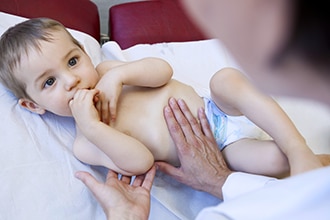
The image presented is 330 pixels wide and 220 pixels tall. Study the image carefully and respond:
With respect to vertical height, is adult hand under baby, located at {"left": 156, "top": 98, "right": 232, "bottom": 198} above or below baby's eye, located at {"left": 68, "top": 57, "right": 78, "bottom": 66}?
below

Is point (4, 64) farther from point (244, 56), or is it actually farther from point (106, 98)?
point (244, 56)

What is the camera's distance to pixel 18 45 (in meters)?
A: 0.87

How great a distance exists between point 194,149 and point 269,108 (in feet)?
0.59

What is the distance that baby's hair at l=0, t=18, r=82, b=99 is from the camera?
2.84 feet

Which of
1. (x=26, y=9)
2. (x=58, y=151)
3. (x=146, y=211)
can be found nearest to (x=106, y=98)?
(x=58, y=151)

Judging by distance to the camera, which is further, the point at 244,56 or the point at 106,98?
the point at 106,98

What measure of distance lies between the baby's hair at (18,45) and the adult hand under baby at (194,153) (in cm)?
32

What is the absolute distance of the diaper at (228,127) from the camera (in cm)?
90

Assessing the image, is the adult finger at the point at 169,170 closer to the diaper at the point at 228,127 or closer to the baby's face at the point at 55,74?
the diaper at the point at 228,127

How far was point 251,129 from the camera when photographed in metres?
0.91

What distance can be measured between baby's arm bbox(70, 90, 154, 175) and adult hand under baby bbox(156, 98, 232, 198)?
0.23 feet

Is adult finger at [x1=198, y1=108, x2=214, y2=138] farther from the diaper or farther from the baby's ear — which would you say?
the baby's ear

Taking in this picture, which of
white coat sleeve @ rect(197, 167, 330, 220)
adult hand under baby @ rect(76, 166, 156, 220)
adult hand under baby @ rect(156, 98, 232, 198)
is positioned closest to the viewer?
white coat sleeve @ rect(197, 167, 330, 220)

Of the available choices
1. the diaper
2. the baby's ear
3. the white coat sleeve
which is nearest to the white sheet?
the baby's ear
